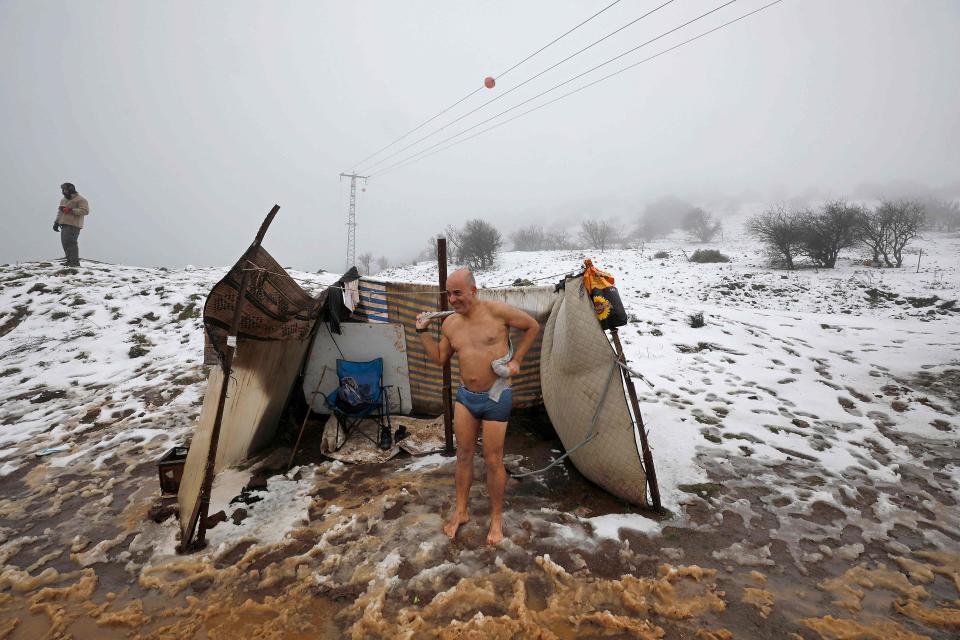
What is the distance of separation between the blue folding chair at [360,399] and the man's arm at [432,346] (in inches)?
84.1

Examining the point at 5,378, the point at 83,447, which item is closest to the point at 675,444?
the point at 83,447

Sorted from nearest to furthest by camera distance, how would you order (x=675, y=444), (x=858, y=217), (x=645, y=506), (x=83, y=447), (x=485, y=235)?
(x=645, y=506) < (x=675, y=444) < (x=83, y=447) < (x=858, y=217) < (x=485, y=235)

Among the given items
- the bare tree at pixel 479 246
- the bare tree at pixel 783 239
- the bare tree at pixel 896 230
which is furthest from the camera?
the bare tree at pixel 479 246

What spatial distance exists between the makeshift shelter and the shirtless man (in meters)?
0.88

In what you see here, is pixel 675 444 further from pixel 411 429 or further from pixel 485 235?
pixel 485 235

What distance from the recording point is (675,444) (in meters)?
4.53

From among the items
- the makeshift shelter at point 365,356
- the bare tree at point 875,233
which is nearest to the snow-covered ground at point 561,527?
the makeshift shelter at point 365,356

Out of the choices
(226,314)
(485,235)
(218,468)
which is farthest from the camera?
(485,235)

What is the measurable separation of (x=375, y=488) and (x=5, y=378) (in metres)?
8.40

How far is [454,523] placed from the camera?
3111 millimetres

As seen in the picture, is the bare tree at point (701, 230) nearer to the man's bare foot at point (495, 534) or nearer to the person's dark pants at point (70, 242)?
the man's bare foot at point (495, 534)

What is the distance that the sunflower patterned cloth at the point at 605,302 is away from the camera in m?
3.35

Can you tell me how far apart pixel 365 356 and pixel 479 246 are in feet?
66.8

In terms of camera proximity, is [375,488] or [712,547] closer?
[712,547]
